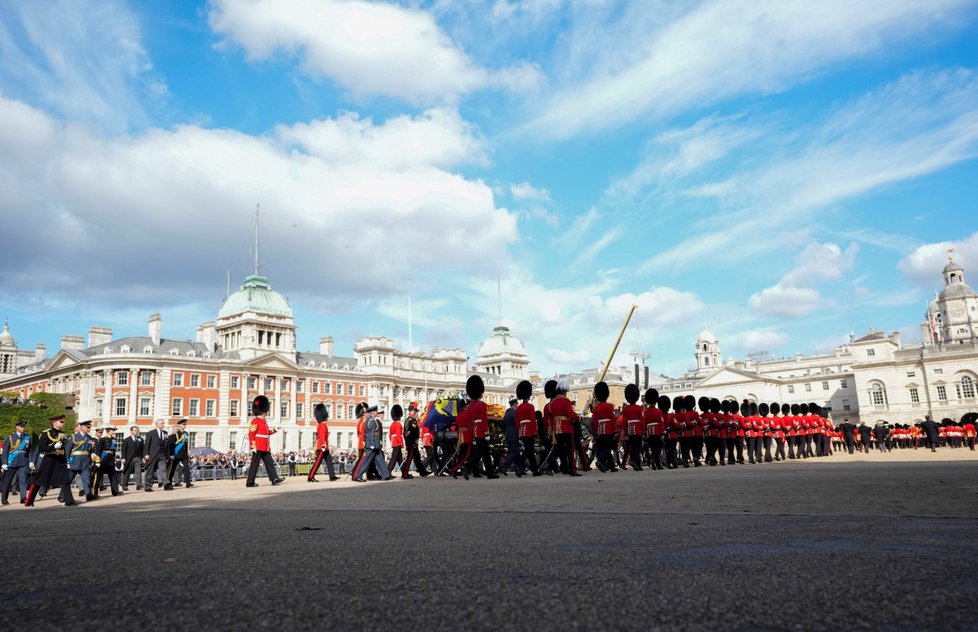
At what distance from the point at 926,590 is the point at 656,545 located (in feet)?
6.80

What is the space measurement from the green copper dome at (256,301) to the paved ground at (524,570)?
88.7 m

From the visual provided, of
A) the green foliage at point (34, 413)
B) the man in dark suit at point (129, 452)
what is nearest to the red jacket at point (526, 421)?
the man in dark suit at point (129, 452)

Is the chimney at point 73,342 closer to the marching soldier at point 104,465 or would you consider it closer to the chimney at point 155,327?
the chimney at point 155,327

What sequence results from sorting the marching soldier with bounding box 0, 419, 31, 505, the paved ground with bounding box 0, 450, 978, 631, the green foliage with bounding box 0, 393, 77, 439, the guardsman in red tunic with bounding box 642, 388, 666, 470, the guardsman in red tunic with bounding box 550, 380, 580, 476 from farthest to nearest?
the green foliage with bounding box 0, 393, 77, 439
the guardsman in red tunic with bounding box 642, 388, 666, 470
the guardsman in red tunic with bounding box 550, 380, 580, 476
the marching soldier with bounding box 0, 419, 31, 505
the paved ground with bounding box 0, 450, 978, 631

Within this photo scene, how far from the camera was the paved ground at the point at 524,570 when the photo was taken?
3.02 metres

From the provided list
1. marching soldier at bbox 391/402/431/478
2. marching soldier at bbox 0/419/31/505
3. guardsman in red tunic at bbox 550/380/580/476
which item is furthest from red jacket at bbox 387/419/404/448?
marching soldier at bbox 0/419/31/505

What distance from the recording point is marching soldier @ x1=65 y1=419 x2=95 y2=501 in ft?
54.1

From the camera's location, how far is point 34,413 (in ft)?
215

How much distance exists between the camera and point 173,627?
2.90m

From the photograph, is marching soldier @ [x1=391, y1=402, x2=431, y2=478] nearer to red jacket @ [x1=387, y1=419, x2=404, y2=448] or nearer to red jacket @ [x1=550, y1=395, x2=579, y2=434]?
red jacket @ [x1=387, y1=419, x2=404, y2=448]

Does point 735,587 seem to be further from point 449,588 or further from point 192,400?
point 192,400

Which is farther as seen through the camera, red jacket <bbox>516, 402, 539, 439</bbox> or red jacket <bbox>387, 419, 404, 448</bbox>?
red jacket <bbox>387, 419, 404, 448</bbox>

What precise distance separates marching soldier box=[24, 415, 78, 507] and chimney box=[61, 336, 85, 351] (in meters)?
79.8

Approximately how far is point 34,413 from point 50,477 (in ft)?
199
